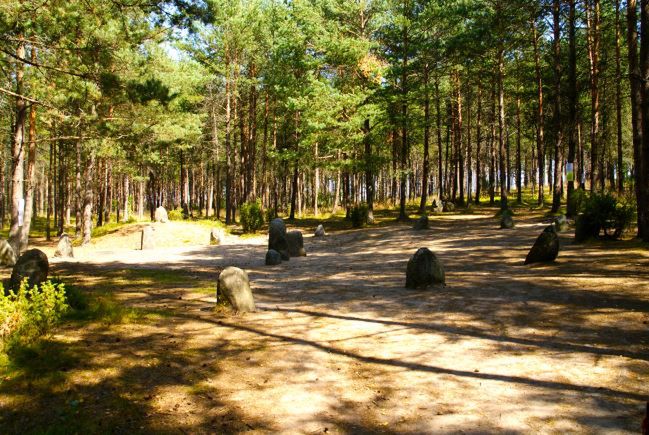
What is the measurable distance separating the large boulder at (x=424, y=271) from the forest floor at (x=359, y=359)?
1.23 feet

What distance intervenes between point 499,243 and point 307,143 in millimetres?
14101

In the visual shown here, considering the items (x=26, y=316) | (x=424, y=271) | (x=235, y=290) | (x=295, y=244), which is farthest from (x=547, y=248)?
(x=26, y=316)

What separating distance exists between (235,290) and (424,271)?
13.3 feet

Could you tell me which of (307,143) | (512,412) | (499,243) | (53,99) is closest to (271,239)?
(499,243)

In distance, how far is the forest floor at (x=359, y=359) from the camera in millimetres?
3889

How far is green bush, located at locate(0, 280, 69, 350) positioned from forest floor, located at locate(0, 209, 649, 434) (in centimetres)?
26

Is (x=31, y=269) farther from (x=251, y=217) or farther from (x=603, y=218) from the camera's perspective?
(x=251, y=217)

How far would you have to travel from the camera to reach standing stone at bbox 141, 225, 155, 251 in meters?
20.7

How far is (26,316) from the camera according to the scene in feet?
18.3

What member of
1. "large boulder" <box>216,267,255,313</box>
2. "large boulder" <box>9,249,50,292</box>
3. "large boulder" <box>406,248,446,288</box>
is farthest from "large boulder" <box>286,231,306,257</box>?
"large boulder" <box>9,249,50,292</box>

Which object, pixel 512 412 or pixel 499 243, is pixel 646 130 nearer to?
pixel 499 243

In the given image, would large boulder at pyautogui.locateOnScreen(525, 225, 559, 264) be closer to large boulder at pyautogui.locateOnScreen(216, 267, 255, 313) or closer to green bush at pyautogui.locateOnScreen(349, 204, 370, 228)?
large boulder at pyautogui.locateOnScreen(216, 267, 255, 313)

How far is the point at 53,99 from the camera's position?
1545cm

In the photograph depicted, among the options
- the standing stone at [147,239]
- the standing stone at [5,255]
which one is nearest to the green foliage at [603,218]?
the standing stone at [5,255]
